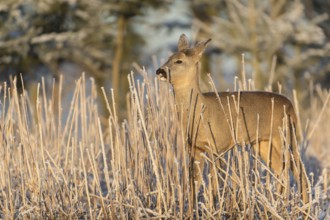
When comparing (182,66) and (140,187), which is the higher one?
(182,66)

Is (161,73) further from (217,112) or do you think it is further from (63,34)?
(63,34)

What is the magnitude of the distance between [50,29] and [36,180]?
35.4 ft

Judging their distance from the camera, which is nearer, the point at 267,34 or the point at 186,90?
the point at 186,90

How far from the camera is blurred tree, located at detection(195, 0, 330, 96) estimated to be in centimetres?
1941

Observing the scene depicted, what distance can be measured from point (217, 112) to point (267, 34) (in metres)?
13.5

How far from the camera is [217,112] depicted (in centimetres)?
641

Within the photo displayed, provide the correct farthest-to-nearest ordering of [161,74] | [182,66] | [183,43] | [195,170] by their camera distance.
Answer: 1. [183,43]
2. [195,170]
3. [182,66]
4. [161,74]

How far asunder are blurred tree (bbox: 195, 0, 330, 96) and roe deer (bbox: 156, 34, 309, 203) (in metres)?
11.2

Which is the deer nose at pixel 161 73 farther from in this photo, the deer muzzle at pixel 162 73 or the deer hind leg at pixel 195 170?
the deer hind leg at pixel 195 170

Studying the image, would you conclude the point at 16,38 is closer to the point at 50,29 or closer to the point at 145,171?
the point at 50,29

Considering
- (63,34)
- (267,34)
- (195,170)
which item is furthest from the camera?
(267,34)

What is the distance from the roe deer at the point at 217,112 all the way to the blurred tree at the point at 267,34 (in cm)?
1125

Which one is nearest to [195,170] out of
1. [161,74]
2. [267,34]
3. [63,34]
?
[161,74]

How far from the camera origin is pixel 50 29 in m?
16.7
